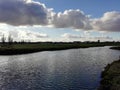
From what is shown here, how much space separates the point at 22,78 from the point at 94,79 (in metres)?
14.0

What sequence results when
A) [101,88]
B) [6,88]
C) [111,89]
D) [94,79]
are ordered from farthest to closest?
[94,79]
[6,88]
[101,88]
[111,89]

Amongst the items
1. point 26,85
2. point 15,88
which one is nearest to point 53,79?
point 26,85

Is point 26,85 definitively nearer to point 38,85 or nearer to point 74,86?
point 38,85

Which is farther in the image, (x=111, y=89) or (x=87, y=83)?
(x=87, y=83)

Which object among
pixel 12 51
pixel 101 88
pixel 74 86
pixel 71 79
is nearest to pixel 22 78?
pixel 71 79

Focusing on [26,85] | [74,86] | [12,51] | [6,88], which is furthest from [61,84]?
[12,51]

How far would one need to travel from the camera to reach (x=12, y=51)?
391ft

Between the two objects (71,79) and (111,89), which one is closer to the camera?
(111,89)

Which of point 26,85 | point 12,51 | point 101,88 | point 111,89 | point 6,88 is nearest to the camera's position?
point 111,89

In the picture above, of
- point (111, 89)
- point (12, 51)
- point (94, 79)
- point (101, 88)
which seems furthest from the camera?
point (12, 51)

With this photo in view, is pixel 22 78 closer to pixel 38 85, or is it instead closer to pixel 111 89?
pixel 38 85

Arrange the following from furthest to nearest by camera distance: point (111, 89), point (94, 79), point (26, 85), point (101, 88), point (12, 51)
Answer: point (12, 51) → point (94, 79) → point (26, 85) → point (101, 88) → point (111, 89)

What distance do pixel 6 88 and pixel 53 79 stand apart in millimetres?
9772

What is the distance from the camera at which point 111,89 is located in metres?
32.6
